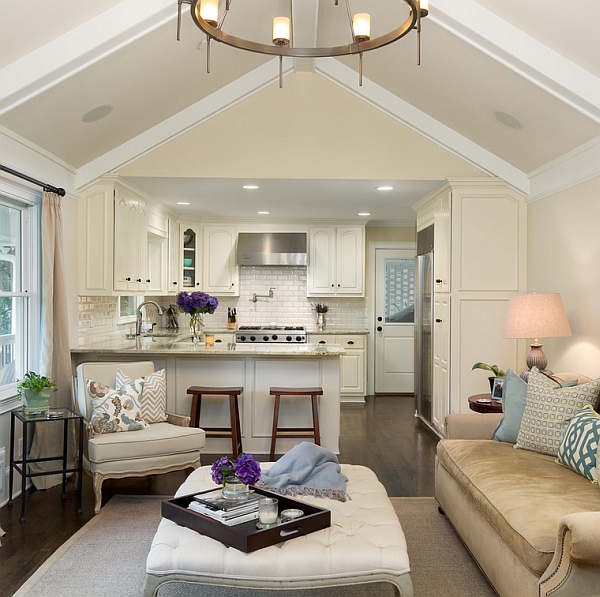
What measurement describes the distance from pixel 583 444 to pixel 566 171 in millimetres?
2339

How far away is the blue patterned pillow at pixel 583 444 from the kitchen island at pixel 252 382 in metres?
2.32

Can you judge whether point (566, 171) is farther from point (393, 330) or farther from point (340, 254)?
point (393, 330)

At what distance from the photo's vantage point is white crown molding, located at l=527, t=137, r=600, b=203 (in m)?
4.19

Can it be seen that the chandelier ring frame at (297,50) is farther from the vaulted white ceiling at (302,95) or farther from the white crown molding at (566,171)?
the white crown molding at (566,171)

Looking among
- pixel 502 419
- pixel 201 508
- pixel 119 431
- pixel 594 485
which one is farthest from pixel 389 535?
pixel 119 431

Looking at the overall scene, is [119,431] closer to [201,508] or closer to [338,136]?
[201,508]

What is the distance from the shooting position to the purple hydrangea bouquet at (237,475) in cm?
270

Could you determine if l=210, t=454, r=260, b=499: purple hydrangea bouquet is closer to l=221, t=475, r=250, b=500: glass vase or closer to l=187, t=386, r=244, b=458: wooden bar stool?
l=221, t=475, r=250, b=500: glass vase

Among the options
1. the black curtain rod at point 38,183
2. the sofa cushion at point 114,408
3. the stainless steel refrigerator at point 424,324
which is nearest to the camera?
the black curtain rod at point 38,183

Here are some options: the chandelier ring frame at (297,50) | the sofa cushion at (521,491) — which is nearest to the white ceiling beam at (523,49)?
the chandelier ring frame at (297,50)

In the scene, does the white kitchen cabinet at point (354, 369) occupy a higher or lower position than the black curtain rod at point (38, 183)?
lower

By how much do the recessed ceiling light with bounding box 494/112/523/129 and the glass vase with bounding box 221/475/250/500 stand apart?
3.24 meters

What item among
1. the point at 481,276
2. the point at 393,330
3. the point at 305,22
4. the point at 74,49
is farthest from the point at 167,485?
the point at 393,330

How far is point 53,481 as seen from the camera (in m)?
4.42
